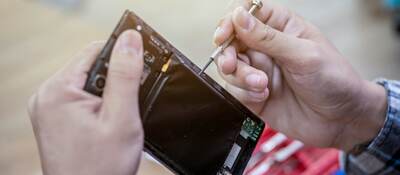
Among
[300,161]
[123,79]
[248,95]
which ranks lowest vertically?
[300,161]

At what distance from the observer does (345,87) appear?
0.72m

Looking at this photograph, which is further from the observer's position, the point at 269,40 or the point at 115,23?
the point at 115,23

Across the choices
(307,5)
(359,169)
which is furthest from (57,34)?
(359,169)

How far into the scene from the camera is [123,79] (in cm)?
48

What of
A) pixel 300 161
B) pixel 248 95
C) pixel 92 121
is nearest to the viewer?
pixel 92 121

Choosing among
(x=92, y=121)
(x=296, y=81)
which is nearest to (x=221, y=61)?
(x=296, y=81)

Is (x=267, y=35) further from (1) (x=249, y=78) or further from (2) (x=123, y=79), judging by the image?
(2) (x=123, y=79)

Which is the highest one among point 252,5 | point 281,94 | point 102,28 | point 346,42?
point 252,5

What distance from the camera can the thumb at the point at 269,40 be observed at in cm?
64

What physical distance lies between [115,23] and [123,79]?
1.24 meters

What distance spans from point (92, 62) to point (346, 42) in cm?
129

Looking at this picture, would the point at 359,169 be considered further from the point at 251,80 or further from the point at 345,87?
the point at 251,80

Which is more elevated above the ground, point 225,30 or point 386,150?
point 225,30

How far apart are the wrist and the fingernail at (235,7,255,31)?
0.21 m
